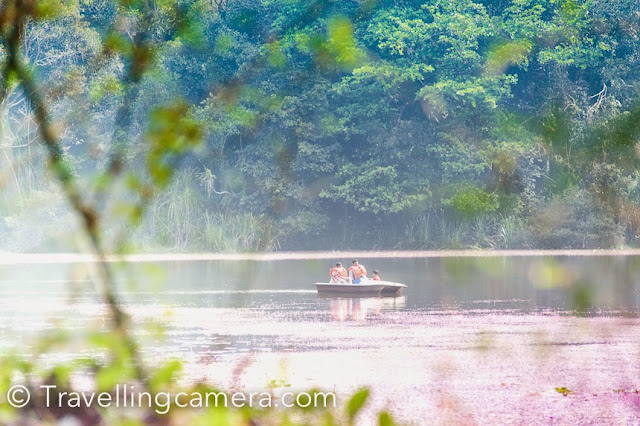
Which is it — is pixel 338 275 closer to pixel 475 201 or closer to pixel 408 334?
pixel 408 334

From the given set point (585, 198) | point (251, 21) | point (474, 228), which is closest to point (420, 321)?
point (251, 21)

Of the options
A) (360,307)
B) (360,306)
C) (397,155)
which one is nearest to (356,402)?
(360,307)

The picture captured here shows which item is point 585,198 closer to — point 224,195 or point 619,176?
point 619,176

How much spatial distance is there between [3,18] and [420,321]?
12472 mm

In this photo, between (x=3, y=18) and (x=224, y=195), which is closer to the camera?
(x=3, y=18)

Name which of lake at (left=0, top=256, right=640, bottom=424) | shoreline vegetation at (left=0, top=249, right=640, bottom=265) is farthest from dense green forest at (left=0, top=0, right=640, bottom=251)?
lake at (left=0, top=256, right=640, bottom=424)

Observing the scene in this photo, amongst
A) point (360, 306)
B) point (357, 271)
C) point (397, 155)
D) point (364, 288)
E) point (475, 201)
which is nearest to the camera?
point (360, 306)

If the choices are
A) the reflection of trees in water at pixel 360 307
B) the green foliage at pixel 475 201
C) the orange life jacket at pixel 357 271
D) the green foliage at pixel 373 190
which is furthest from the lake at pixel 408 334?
the green foliage at pixel 373 190

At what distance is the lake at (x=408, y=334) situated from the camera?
6.97m

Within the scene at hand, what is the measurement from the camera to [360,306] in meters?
16.6

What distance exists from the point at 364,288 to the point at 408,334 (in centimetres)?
559

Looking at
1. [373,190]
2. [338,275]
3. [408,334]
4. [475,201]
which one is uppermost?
[373,190]

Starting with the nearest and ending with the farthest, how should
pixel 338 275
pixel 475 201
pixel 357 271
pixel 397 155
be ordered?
1. pixel 338 275
2. pixel 357 271
3. pixel 475 201
4. pixel 397 155

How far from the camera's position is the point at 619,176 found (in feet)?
81.0
